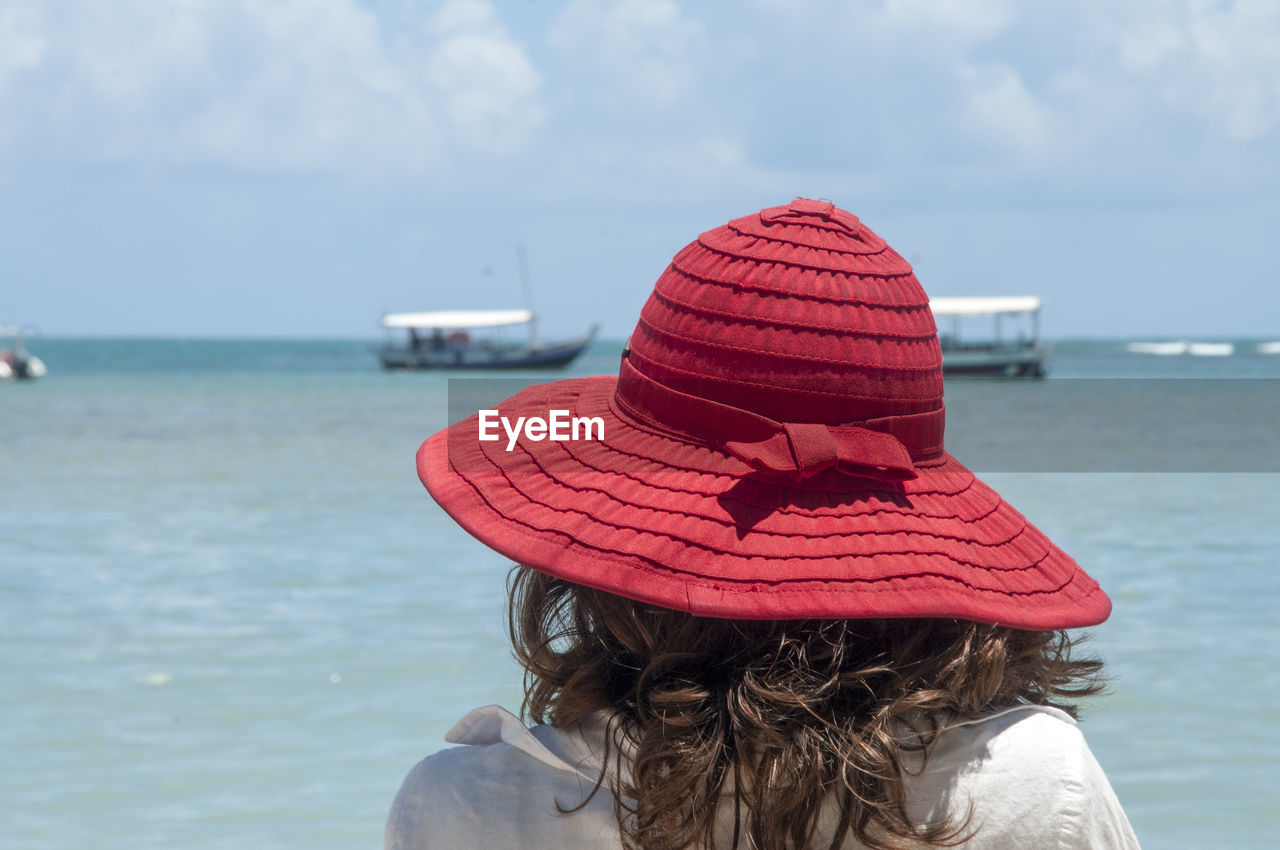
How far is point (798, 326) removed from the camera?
2.90 feet

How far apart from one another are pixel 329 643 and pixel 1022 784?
16.6 feet

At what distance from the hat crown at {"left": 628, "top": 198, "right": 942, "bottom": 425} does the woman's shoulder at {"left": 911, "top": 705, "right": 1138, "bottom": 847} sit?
0.82 ft

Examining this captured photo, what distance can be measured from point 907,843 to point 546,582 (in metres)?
0.35

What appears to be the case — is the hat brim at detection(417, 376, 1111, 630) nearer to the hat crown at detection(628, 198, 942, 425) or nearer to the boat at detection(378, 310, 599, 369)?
the hat crown at detection(628, 198, 942, 425)

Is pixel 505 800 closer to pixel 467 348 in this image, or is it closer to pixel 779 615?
pixel 779 615

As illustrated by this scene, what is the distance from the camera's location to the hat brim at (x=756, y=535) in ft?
2.64

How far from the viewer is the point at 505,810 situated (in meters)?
0.84

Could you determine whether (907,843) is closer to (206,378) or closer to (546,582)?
(546,582)

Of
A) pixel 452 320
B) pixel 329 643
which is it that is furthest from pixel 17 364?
pixel 329 643

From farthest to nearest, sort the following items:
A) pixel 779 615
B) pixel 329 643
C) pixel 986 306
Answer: pixel 986 306 < pixel 329 643 < pixel 779 615

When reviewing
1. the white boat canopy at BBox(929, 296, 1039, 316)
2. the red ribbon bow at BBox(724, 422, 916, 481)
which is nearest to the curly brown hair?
the red ribbon bow at BBox(724, 422, 916, 481)

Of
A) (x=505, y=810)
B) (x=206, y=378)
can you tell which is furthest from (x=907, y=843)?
(x=206, y=378)

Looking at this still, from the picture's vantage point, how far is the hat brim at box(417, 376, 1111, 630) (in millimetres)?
805

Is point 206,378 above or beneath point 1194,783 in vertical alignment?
beneath
